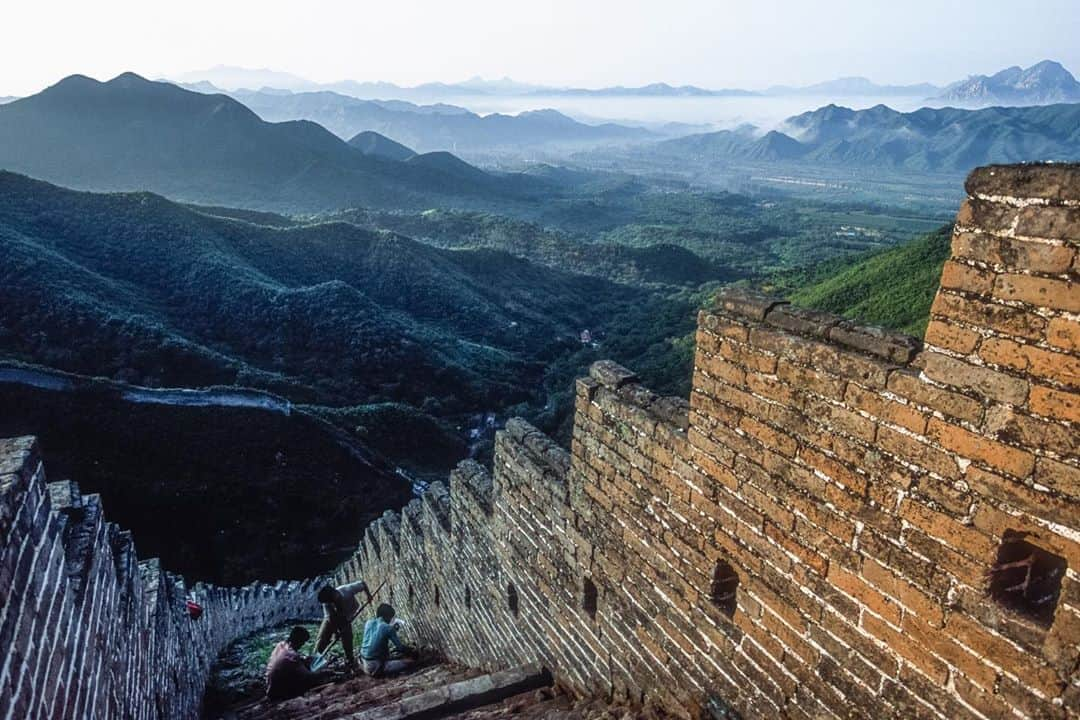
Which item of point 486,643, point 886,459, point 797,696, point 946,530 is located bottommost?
point 486,643

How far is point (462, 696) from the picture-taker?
450 cm

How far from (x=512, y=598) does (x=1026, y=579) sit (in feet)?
11.9

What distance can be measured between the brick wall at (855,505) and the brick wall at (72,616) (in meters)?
2.59

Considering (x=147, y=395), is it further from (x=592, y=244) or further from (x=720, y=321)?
(x=592, y=244)

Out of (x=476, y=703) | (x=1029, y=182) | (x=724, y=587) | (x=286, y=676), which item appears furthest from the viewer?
(x=286, y=676)

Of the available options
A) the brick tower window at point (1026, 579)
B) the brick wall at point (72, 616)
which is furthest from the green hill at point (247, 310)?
the brick tower window at point (1026, 579)

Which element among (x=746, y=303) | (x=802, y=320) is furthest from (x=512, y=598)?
(x=802, y=320)

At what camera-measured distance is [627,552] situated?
3760 mm

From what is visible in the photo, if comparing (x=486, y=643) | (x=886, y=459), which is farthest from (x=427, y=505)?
(x=886, y=459)

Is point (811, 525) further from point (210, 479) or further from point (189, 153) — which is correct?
point (189, 153)

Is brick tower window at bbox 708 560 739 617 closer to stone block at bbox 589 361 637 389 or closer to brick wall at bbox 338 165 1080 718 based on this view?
brick wall at bbox 338 165 1080 718

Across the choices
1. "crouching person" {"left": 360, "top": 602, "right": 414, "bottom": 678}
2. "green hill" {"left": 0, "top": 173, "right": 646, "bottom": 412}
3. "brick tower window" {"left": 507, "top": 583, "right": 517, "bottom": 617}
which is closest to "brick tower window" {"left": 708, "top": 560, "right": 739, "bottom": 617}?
"brick tower window" {"left": 507, "top": 583, "right": 517, "bottom": 617}

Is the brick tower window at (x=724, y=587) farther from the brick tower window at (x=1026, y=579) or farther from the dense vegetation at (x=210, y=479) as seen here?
the dense vegetation at (x=210, y=479)

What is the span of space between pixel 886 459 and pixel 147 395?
69.5ft
